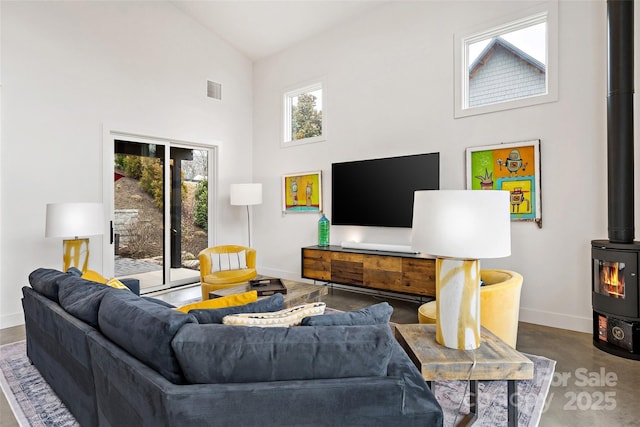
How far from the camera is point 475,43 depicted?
159 inches

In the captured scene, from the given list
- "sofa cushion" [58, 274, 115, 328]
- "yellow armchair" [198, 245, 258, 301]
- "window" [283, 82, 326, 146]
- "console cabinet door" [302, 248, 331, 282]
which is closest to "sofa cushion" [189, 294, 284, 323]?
"sofa cushion" [58, 274, 115, 328]

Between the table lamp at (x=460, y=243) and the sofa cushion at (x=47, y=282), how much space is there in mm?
2166

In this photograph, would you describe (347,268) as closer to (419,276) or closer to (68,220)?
(419,276)

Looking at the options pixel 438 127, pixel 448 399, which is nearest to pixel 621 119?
pixel 438 127

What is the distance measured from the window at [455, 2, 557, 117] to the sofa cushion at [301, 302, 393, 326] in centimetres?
307

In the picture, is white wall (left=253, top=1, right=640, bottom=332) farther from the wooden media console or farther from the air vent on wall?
the air vent on wall

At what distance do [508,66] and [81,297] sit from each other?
4214 mm

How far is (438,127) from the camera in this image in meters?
4.22

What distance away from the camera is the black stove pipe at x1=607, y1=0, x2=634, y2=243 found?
9.42 feet

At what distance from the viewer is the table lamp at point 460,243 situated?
5.18ft

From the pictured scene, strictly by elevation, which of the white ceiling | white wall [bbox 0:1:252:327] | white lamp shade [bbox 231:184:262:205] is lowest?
white lamp shade [bbox 231:184:262:205]

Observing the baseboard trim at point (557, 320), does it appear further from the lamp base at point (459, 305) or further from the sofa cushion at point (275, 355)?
the sofa cushion at point (275, 355)

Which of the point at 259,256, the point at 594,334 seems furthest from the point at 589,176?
the point at 259,256

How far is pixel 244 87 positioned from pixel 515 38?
405 centimetres
